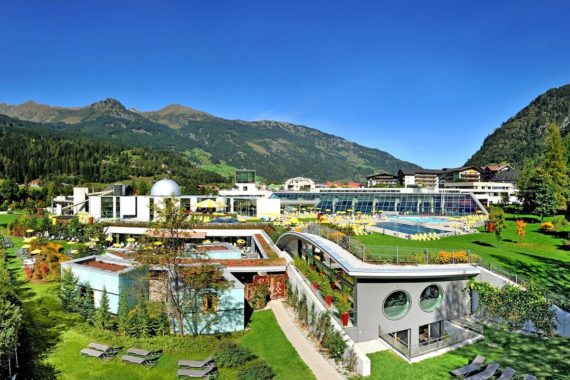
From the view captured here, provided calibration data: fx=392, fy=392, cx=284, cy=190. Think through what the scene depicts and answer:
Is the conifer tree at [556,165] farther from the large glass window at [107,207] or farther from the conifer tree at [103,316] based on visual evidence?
the large glass window at [107,207]

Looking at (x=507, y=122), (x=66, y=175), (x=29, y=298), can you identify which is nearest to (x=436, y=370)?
(x=29, y=298)

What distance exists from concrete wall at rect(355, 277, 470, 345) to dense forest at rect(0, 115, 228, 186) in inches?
4494

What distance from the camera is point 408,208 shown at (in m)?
59.8

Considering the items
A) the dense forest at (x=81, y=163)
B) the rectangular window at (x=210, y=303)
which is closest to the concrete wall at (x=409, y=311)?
the rectangular window at (x=210, y=303)

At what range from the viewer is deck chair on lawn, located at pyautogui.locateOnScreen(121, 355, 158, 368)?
48.4ft

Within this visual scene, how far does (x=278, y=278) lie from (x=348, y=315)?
26.2ft

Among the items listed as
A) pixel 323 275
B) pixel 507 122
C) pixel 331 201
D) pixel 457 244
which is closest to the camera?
pixel 323 275

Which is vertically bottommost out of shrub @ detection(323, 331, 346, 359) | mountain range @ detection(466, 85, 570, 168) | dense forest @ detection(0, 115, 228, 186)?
shrub @ detection(323, 331, 346, 359)

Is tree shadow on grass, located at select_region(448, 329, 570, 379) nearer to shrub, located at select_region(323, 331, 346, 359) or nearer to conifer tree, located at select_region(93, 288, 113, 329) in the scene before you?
shrub, located at select_region(323, 331, 346, 359)

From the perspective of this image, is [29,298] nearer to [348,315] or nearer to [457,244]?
[348,315]

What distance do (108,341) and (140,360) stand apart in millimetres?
2977

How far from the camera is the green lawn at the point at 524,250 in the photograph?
20.3m

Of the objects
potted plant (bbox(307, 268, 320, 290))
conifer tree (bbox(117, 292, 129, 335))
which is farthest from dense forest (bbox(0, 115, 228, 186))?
potted plant (bbox(307, 268, 320, 290))

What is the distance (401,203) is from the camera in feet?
200
